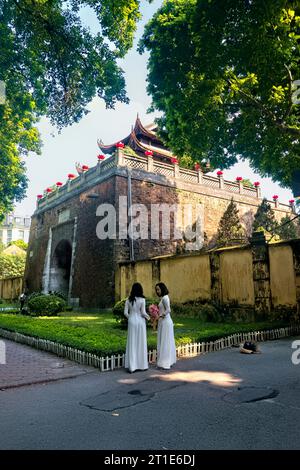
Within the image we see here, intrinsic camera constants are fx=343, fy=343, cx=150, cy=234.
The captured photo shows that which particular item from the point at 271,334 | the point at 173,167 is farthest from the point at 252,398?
the point at 173,167

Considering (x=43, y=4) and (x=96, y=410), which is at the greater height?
(x=43, y=4)

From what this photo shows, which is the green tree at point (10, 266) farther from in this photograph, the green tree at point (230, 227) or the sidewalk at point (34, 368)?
the sidewalk at point (34, 368)

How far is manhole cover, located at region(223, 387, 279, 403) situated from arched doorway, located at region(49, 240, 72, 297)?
66.6 feet

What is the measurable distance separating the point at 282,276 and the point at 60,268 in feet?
58.3

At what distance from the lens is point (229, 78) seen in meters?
11.1

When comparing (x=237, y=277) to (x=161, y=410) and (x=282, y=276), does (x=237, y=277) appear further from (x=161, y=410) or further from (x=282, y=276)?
(x=161, y=410)

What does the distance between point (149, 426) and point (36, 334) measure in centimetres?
630

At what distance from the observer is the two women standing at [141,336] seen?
6328 millimetres

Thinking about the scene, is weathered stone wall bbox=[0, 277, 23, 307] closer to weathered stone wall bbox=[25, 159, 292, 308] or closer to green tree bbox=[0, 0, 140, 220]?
weathered stone wall bbox=[25, 159, 292, 308]

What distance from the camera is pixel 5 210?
21.3 metres

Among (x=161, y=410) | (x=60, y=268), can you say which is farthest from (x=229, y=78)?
(x=60, y=268)

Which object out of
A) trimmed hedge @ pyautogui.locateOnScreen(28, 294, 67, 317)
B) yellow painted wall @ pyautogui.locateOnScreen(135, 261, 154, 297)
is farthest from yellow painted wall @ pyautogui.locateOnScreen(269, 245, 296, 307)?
trimmed hedge @ pyautogui.locateOnScreen(28, 294, 67, 317)
